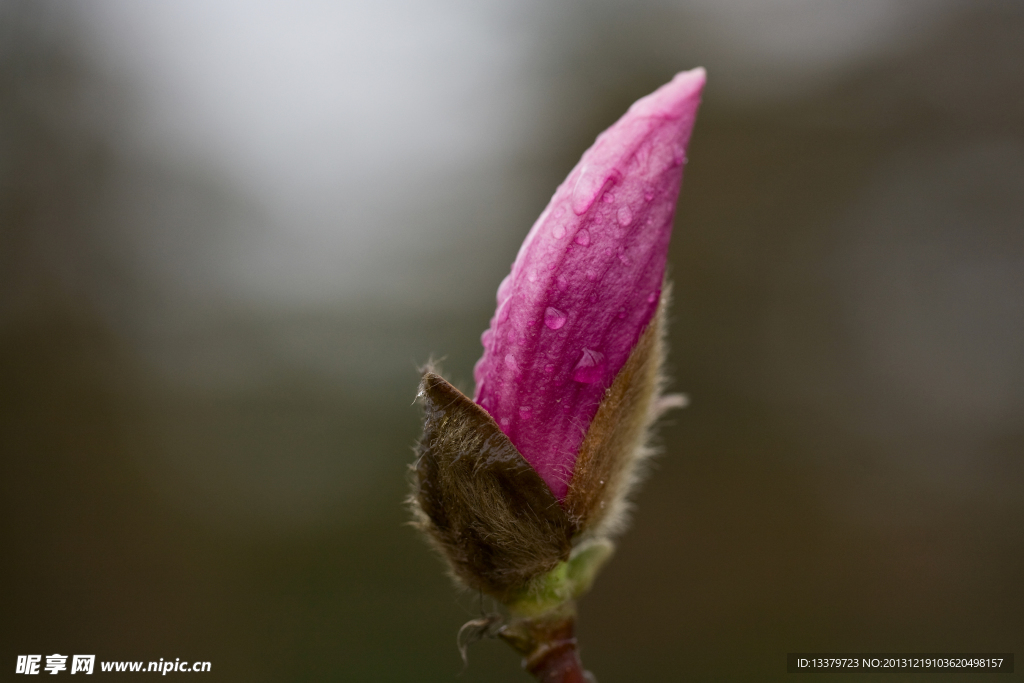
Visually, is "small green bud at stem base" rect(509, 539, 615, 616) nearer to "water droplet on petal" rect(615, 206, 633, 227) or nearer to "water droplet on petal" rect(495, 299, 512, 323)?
"water droplet on petal" rect(495, 299, 512, 323)

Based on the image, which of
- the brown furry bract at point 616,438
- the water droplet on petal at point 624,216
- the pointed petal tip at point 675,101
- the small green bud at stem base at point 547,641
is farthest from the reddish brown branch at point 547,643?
the pointed petal tip at point 675,101

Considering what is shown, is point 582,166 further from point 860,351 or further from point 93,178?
point 93,178

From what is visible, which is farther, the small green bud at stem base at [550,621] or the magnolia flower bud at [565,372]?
the small green bud at stem base at [550,621]

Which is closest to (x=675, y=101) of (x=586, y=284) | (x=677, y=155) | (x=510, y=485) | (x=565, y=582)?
(x=677, y=155)

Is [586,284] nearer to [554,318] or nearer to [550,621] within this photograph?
[554,318]

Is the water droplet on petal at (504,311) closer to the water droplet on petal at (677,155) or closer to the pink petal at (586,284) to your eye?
the pink petal at (586,284)

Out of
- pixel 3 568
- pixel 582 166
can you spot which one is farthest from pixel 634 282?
pixel 3 568

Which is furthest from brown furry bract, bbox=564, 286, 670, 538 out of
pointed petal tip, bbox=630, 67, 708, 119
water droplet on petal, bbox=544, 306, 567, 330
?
pointed petal tip, bbox=630, 67, 708, 119
